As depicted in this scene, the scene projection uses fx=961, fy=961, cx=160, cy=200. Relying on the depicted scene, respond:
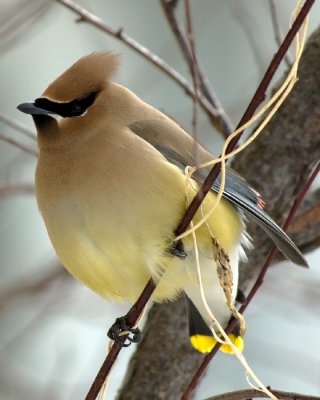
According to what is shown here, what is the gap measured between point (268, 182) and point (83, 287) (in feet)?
5.87

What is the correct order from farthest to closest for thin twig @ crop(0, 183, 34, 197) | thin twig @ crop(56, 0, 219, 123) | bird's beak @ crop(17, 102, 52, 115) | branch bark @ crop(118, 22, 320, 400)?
thin twig @ crop(0, 183, 34, 197), branch bark @ crop(118, 22, 320, 400), thin twig @ crop(56, 0, 219, 123), bird's beak @ crop(17, 102, 52, 115)

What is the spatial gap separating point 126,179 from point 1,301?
1.44 m

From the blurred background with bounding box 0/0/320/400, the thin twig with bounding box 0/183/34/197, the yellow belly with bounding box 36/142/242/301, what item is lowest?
the blurred background with bounding box 0/0/320/400

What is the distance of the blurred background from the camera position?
504cm

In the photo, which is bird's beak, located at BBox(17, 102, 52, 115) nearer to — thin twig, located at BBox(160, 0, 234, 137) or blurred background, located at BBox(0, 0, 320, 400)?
thin twig, located at BBox(160, 0, 234, 137)

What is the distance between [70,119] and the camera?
3053mm

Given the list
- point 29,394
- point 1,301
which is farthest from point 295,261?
point 29,394

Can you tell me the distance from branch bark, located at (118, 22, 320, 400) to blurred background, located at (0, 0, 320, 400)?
1.07 metres

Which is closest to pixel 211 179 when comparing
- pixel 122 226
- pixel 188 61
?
pixel 122 226

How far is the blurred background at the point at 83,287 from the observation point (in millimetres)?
5035

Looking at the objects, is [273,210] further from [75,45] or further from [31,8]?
[75,45]

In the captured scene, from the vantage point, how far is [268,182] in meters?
3.48

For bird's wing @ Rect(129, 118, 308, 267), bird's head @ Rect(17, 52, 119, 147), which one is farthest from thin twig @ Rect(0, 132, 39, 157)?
bird's wing @ Rect(129, 118, 308, 267)

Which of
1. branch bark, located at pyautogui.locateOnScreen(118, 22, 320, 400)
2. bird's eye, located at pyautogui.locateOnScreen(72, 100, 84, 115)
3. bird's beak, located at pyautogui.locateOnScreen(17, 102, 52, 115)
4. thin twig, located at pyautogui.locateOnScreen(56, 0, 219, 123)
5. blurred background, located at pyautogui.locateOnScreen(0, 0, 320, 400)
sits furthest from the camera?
blurred background, located at pyautogui.locateOnScreen(0, 0, 320, 400)
